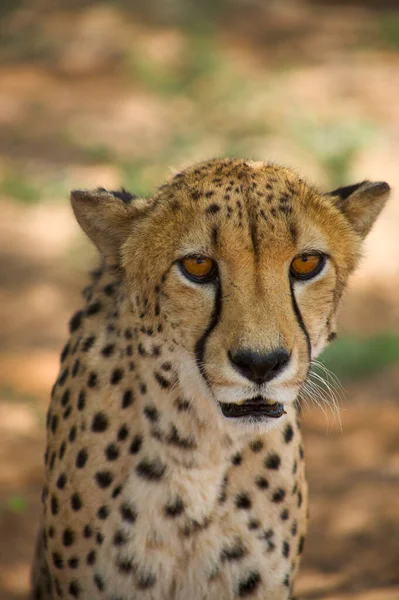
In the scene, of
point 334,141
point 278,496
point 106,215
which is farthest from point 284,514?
point 334,141

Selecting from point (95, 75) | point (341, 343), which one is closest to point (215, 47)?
point (95, 75)

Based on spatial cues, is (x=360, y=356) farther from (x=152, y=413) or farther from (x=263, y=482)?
(x=152, y=413)

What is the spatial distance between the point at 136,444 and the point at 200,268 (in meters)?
0.53

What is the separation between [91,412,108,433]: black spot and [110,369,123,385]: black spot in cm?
9

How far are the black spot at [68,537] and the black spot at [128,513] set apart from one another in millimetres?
144

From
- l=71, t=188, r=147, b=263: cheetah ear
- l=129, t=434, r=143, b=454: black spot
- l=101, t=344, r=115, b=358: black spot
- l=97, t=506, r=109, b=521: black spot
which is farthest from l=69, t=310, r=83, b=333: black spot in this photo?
l=97, t=506, r=109, b=521: black spot

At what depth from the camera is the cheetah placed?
2.33 metres

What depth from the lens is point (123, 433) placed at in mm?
2590

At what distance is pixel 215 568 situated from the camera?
258 centimetres

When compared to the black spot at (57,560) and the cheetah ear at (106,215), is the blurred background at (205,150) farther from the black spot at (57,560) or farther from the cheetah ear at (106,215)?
the cheetah ear at (106,215)

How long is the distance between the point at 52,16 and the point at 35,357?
5.36 m

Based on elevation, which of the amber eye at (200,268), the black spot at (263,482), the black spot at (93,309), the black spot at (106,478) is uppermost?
the amber eye at (200,268)

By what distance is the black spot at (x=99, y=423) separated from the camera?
2594 mm

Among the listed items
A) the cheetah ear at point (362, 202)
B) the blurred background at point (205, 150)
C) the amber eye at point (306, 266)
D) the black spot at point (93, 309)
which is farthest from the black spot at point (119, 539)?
the blurred background at point (205, 150)
